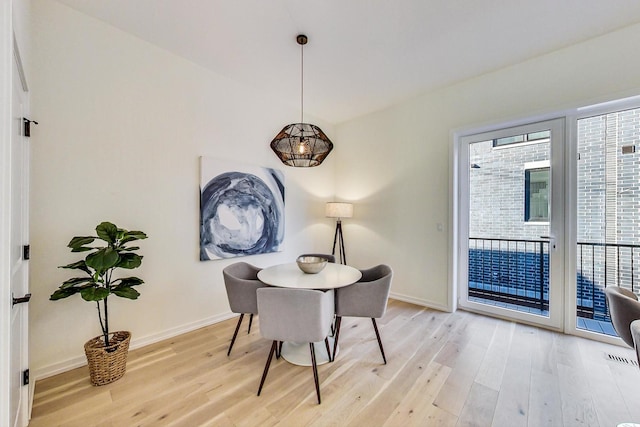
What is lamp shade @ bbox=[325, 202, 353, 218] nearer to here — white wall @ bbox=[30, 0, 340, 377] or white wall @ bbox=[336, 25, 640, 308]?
white wall @ bbox=[336, 25, 640, 308]

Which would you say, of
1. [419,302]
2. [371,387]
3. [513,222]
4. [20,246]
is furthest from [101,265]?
[513,222]

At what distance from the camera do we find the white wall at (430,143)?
2.40m

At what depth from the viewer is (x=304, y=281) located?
2.10 metres

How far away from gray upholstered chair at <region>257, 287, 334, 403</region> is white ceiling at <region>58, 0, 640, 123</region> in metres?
2.20

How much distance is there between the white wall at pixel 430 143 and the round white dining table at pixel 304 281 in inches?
59.9

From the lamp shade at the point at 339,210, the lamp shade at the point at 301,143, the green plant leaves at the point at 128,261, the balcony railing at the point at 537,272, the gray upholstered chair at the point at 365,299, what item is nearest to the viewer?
the green plant leaves at the point at 128,261

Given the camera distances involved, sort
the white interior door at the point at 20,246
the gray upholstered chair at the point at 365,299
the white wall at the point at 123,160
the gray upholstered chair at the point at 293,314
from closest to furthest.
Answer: the white interior door at the point at 20,246 → the gray upholstered chair at the point at 293,314 → the white wall at the point at 123,160 → the gray upholstered chair at the point at 365,299

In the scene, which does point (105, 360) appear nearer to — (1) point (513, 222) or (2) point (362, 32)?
(2) point (362, 32)

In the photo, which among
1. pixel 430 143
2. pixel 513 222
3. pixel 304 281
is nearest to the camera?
pixel 304 281

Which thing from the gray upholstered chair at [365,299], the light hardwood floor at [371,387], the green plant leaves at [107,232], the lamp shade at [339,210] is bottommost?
the light hardwood floor at [371,387]

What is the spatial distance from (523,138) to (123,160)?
420 centimetres

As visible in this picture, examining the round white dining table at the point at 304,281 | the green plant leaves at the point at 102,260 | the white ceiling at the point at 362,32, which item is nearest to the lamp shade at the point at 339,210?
the round white dining table at the point at 304,281

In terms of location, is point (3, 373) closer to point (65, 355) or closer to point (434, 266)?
point (65, 355)

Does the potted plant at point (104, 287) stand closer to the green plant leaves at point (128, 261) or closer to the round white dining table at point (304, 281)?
the green plant leaves at point (128, 261)
